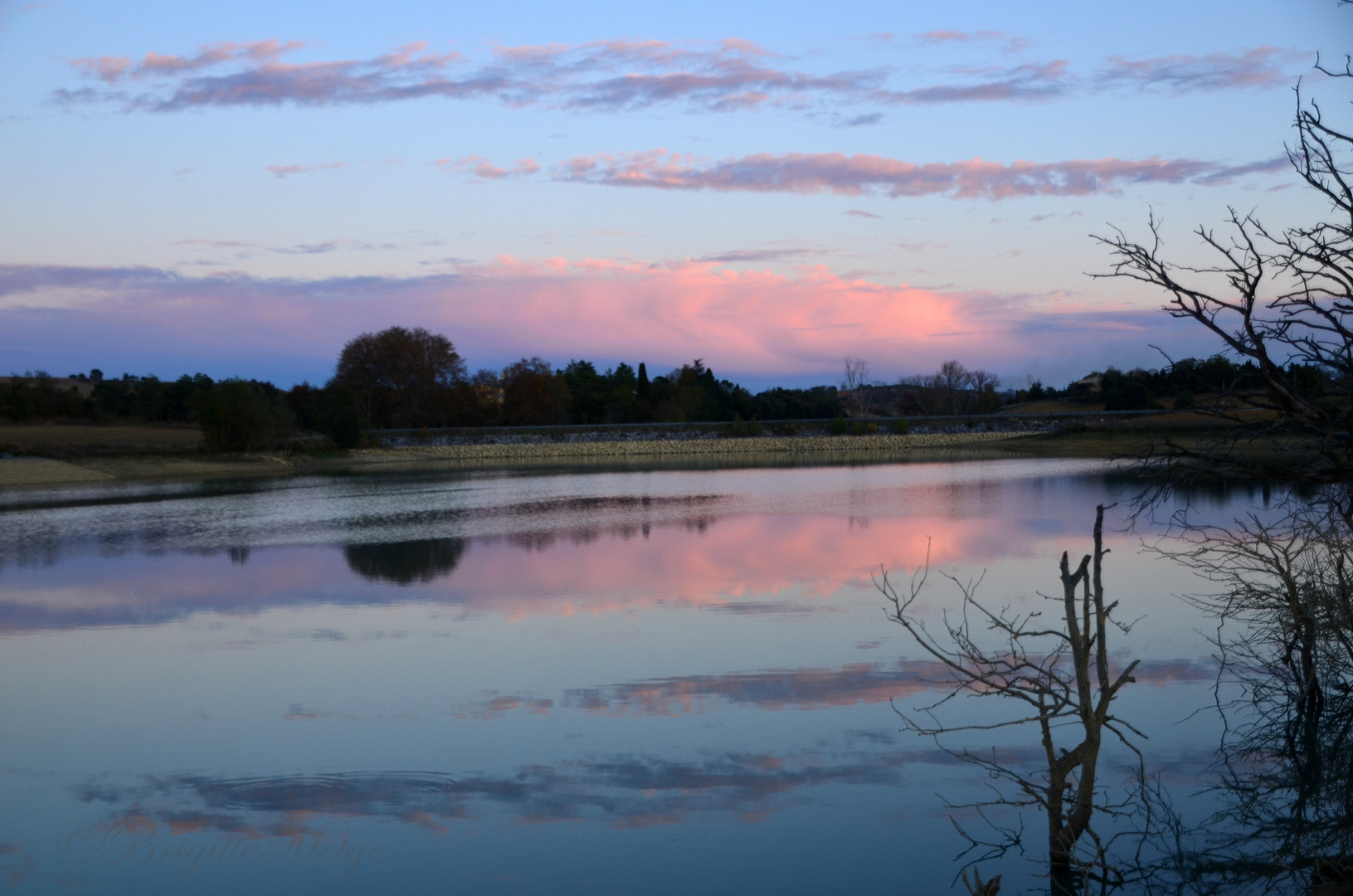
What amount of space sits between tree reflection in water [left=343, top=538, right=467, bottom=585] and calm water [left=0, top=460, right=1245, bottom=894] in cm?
12

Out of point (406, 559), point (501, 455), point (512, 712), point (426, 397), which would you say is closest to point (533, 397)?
point (426, 397)

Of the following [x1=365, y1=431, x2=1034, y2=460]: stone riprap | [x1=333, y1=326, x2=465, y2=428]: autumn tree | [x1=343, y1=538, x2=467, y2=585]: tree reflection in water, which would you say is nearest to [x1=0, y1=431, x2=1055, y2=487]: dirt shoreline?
[x1=365, y1=431, x2=1034, y2=460]: stone riprap

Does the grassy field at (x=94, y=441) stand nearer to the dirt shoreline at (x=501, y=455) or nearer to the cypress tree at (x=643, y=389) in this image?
the dirt shoreline at (x=501, y=455)

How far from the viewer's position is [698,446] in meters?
73.4

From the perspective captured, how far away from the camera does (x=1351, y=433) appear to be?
500 centimetres

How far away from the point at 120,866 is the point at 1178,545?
1565 cm

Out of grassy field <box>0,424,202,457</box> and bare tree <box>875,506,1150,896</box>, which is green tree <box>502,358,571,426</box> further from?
bare tree <box>875,506,1150,896</box>

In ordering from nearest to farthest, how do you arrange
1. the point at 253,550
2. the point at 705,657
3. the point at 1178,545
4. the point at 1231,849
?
the point at 1231,849
the point at 705,657
the point at 1178,545
the point at 253,550

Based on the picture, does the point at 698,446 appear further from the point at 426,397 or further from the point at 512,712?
the point at 512,712

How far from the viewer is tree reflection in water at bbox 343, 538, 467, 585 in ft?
56.7

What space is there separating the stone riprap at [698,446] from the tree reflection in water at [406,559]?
159ft

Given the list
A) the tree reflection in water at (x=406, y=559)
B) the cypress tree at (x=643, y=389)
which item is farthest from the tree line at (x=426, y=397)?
the tree reflection in water at (x=406, y=559)

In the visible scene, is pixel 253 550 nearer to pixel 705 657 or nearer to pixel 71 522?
pixel 71 522

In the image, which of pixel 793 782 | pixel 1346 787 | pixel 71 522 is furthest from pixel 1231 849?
pixel 71 522
